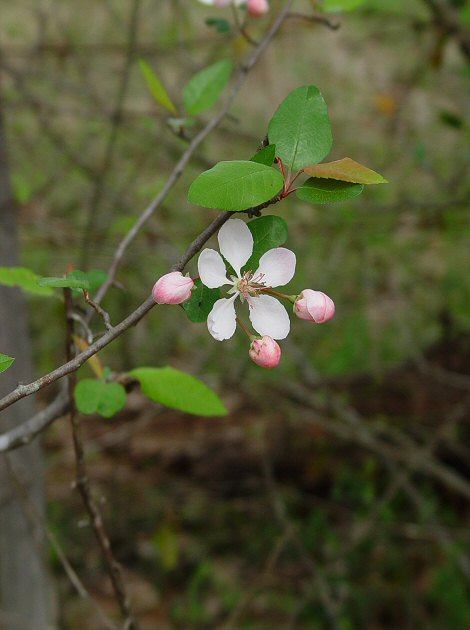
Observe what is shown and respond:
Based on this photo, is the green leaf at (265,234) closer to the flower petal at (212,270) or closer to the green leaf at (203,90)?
the flower petal at (212,270)

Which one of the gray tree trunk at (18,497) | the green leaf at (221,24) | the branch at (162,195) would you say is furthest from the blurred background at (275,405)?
the branch at (162,195)

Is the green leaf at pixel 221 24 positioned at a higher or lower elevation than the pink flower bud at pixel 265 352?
higher

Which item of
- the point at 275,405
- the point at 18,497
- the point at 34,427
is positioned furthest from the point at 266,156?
the point at 275,405

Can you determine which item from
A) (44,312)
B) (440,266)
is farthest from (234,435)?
(440,266)

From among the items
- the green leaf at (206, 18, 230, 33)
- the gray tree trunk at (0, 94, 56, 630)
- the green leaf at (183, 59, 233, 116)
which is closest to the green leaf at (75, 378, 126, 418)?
the green leaf at (183, 59, 233, 116)

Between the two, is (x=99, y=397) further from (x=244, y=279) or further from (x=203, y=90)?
(x=203, y=90)

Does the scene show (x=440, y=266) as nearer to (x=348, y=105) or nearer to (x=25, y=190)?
(x=348, y=105)

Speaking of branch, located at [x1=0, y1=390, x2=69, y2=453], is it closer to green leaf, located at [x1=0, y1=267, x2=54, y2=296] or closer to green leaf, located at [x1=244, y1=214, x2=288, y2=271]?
green leaf, located at [x1=0, y1=267, x2=54, y2=296]
